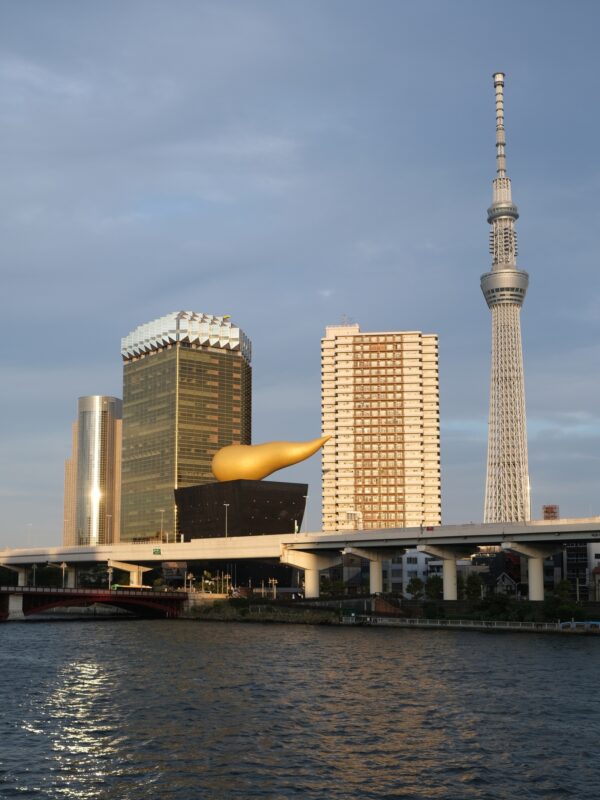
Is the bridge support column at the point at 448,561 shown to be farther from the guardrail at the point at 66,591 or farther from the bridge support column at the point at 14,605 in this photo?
the bridge support column at the point at 14,605

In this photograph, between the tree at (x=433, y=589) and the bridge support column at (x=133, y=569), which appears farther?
the bridge support column at (x=133, y=569)

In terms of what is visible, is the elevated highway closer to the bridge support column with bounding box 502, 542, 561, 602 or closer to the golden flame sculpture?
the bridge support column with bounding box 502, 542, 561, 602

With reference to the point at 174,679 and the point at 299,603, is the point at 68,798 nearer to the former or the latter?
the point at 174,679

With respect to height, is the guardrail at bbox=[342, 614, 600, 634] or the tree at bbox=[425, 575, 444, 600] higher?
the tree at bbox=[425, 575, 444, 600]

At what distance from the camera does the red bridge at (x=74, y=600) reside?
134 metres

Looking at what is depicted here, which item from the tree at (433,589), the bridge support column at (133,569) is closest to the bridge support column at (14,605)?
the bridge support column at (133,569)

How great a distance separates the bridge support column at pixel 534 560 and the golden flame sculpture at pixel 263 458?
165 ft

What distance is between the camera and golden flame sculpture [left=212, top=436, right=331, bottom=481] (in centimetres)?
17038

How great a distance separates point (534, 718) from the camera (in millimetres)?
52812

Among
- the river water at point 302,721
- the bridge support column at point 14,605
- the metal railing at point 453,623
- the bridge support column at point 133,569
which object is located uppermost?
the bridge support column at point 133,569

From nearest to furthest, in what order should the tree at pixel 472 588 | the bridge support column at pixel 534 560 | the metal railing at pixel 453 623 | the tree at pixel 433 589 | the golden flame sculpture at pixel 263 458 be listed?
1. the metal railing at pixel 453 623
2. the bridge support column at pixel 534 560
3. the tree at pixel 472 588
4. the tree at pixel 433 589
5. the golden flame sculpture at pixel 263 458

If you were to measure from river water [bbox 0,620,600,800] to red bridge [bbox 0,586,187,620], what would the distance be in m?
43.5

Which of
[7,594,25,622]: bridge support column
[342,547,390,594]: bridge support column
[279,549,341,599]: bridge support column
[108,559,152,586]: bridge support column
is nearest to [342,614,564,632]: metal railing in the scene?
[342,547,390,594]: bridge support column

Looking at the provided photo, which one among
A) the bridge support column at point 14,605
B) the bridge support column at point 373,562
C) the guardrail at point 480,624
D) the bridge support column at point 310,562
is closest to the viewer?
the guardrail at point 480,624
